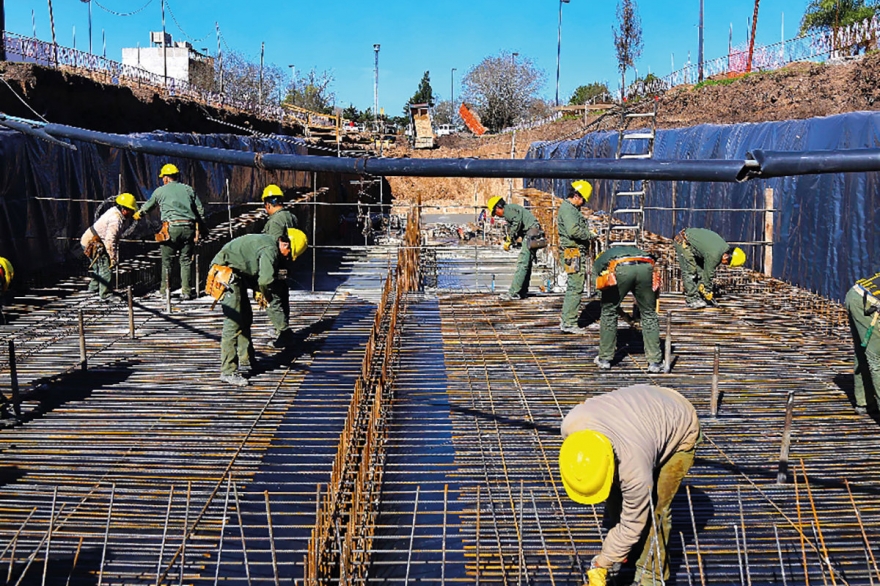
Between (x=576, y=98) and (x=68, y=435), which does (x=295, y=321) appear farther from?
(x=576, y=98)

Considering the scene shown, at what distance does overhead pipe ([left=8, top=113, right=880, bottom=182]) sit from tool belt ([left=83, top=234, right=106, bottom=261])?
19.8 feet

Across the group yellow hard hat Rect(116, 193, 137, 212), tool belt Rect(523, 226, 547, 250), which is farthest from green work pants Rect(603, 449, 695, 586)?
yellow hard hat Rect(116, 193, 137, 212)

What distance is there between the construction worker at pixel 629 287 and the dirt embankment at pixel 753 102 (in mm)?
7787

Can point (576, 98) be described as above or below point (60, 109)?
above

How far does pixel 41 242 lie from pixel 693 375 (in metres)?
7.86

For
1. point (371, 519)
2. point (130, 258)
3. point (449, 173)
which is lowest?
point (371, 519)

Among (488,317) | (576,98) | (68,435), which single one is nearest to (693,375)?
(488,317)

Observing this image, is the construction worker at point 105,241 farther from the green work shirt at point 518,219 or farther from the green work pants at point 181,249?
the green work shirt at point 518,219

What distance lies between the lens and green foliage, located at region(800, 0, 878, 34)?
36.7 metres

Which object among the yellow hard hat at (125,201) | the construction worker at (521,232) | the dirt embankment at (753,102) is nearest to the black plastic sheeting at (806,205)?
the construction worker at (521,232)

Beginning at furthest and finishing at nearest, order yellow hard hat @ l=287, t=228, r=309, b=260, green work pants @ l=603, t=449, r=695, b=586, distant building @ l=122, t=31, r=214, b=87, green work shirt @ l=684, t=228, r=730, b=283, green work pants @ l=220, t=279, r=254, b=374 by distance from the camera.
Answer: distant building @ l=122, t=31, r=214, b=87
green work shirt @ l=684, t=228, r=730, b=283
yellow hard hat @ l=287, t=228, r=309, b=260
green work pants @ l=220, t=279, r=254, b=374
green work pants @ l=603, t=449, r=695, b=586

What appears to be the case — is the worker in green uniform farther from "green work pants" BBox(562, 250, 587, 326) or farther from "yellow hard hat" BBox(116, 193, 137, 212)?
"green work pants" BBox(562, 250, 587, 326)

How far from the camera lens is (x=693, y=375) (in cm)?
656

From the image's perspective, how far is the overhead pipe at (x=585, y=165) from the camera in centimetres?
227
